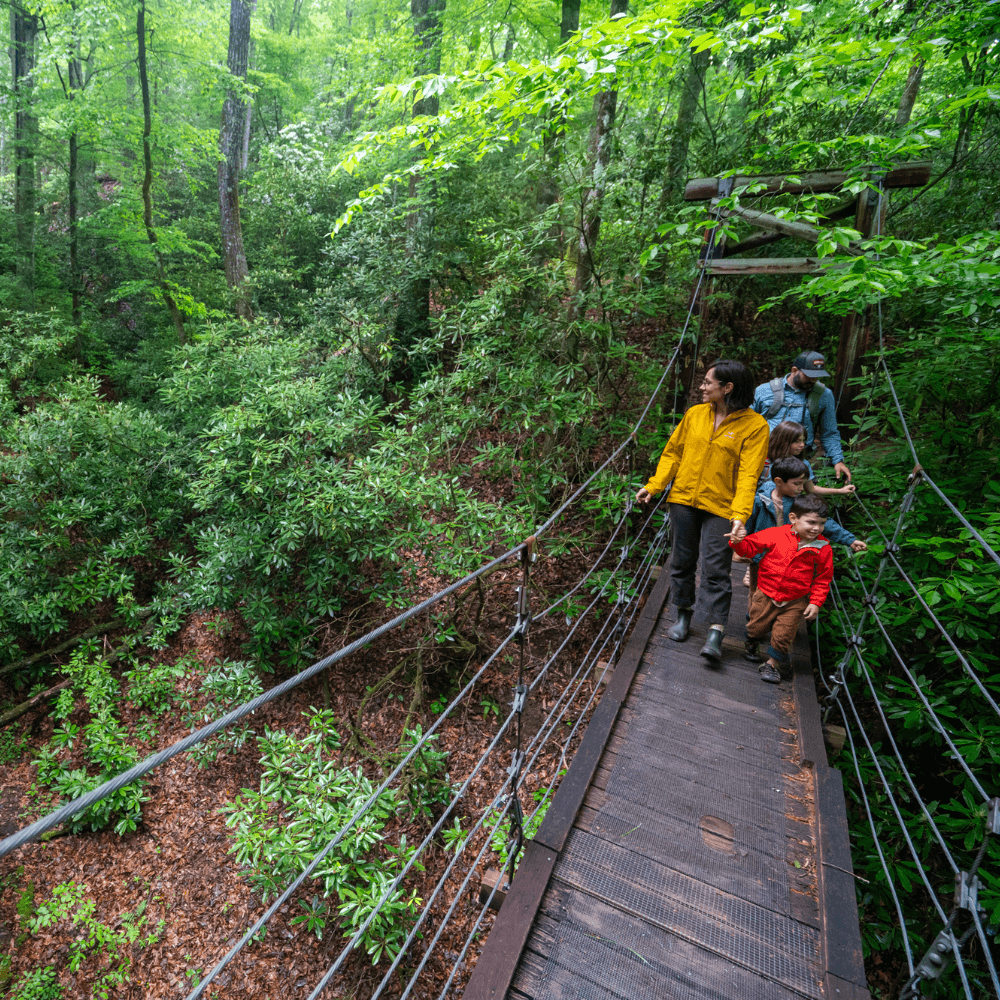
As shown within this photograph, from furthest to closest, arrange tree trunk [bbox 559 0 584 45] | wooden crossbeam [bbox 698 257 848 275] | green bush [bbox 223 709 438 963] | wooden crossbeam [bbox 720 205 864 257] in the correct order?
tree trunk [bbox 559 0 584 45] < wooden crossbeam [bbox 698 257 848 275] < wooden crossbeam [bbox 720 205 864 257] < green bush [bbox 223 709 438 963]

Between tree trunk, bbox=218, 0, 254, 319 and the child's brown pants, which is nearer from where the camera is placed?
the child's brown pants

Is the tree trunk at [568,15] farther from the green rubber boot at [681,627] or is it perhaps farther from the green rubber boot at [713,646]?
the green rubber boot at [713,646]

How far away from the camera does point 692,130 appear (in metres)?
A: 6.82

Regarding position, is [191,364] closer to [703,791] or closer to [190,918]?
[190,918]

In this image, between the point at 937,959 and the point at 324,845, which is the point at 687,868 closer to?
the point at 937,959

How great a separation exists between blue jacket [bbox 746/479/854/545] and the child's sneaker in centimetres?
94

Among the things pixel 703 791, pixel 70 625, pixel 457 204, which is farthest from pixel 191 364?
pixel 703 791

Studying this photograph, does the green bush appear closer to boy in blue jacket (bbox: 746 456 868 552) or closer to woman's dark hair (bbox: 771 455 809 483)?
boy in blue jacket (bbox: 746 456 868 552)

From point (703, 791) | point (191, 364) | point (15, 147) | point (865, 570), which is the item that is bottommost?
point (703, 791)

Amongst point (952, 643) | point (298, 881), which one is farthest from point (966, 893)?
point (298, 881)

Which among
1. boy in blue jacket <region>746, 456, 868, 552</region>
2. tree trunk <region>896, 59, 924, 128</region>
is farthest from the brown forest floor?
tree trunk <region>896, 59, 924, 128</region>

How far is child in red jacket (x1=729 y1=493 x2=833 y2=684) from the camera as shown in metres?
3.12

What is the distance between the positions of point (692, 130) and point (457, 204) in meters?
3.15

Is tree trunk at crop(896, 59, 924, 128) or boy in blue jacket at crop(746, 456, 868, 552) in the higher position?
tree trunk at crop(896, 59, 924, 128)
